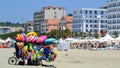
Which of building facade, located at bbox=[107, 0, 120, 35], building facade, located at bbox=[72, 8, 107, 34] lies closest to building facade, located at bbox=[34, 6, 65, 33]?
building facade, located at bbox=[72, 8, 107, 34]

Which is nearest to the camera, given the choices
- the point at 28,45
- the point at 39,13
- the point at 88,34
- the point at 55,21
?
the point at 28,45

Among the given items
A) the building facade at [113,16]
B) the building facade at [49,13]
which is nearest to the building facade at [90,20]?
the building facade at [113,16]

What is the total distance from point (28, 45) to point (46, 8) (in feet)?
516

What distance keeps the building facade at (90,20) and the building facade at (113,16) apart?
709 inches

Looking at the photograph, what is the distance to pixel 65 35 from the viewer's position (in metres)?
124

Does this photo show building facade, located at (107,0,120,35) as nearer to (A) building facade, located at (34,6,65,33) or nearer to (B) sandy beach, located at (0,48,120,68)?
(A) building facade, located at (34,6,65,33)

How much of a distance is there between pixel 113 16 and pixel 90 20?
21318 mm

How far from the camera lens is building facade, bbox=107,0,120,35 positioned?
109 meters

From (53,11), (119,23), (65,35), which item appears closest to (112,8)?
(119,23)

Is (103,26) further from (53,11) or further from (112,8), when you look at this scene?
(53,11)

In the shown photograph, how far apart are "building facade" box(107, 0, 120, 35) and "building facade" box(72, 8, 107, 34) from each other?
18.0 meters

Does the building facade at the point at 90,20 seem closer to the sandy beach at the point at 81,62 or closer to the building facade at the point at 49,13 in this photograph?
the building facade at the point at 49,13

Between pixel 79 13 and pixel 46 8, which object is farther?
pixel 46 8

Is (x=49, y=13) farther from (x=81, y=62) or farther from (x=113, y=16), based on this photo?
(x=81, y=62)
